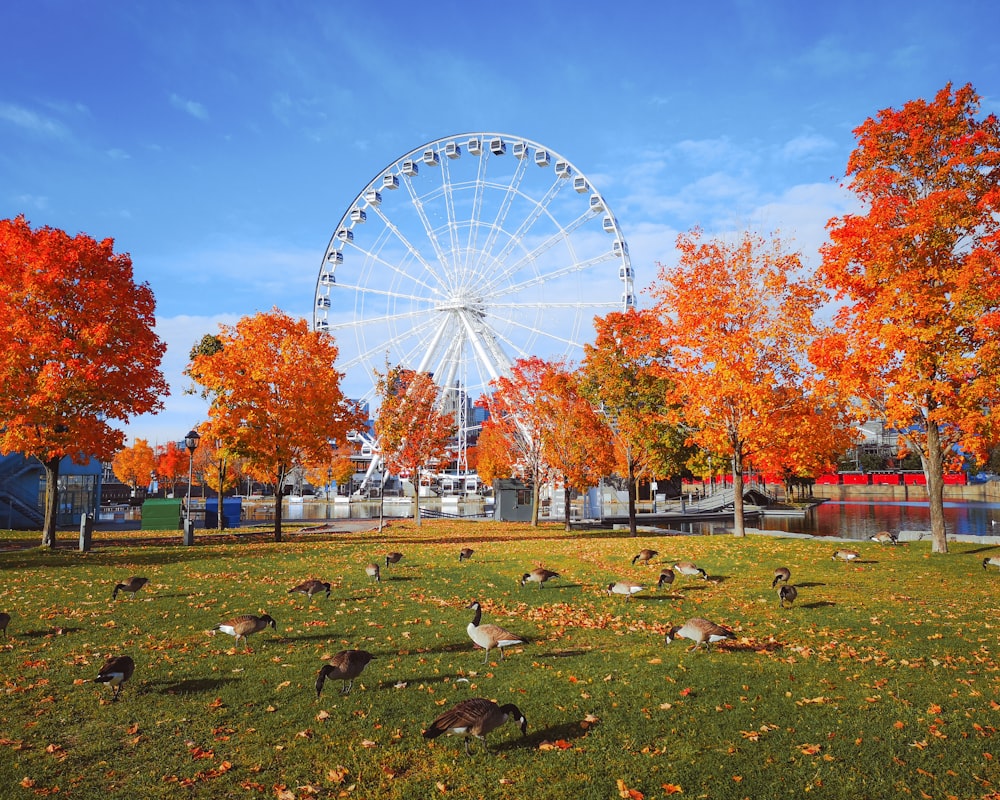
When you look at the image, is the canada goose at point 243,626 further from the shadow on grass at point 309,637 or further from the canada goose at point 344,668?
the canada goose at point 344,668

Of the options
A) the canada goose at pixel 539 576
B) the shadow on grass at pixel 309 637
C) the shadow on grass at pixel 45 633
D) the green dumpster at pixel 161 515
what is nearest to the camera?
the shadow on grass at pixel 309 637

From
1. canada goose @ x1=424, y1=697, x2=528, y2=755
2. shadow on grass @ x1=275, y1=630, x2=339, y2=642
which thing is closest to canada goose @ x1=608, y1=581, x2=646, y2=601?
shadow on grass @ x1=275, y1=630, x2=339, y2=642

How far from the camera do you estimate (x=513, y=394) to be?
39250 mm

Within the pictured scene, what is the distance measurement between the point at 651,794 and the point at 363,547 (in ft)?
65.0

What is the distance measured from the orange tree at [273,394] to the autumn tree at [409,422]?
1093 centimetres

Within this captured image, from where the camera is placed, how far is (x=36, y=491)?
37469 mm

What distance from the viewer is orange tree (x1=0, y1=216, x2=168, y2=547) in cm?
2158

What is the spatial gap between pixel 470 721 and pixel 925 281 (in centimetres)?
1851

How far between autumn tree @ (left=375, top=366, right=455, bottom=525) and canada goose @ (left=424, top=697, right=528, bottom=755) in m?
36.2

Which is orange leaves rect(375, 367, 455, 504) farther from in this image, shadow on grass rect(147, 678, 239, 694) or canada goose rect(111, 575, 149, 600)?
shadow on grass rect(147, 678, 239, 694)

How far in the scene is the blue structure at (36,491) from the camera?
35.1m

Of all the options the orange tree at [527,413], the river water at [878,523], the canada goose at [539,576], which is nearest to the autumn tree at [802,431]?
the river water at [878,523]

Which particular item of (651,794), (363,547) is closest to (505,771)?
(651,794)

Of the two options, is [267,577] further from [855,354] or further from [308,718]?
[855,354]
